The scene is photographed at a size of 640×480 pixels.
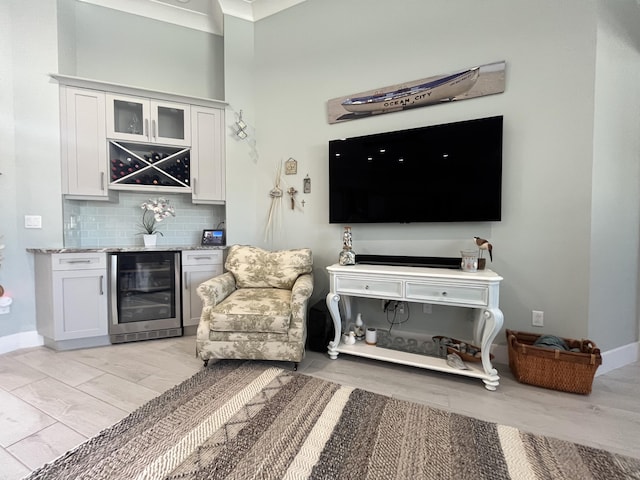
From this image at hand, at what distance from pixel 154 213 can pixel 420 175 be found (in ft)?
9.21

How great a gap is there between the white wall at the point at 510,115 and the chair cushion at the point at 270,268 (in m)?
0.34

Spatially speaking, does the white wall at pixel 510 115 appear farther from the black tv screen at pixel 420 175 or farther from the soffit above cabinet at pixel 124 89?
the soffit above cabinet at pixel 124 89

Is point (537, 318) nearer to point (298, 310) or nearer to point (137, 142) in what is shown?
point (298, 310)

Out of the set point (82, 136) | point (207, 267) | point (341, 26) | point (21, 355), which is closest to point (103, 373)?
point (21, 355)

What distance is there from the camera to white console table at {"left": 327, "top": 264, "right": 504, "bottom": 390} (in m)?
1.92

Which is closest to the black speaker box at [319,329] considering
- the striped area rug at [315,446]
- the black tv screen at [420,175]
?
the striped area rug at [315,446]

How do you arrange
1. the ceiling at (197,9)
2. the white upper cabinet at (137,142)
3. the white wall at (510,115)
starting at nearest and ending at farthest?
the white wall at (510,115) → the white upper cabinet at (137,142) → the ceiling at (197,9)

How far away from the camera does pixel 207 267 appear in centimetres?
298

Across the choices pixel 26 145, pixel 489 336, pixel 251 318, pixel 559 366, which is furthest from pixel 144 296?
pixel 559 366

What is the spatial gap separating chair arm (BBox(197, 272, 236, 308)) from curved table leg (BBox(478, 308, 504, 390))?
200 centimetres

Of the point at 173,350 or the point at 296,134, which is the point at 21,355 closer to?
the point at 173,350

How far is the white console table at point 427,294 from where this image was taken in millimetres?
1920

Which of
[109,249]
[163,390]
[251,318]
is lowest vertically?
[163,390]

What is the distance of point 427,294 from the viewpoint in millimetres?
2051
